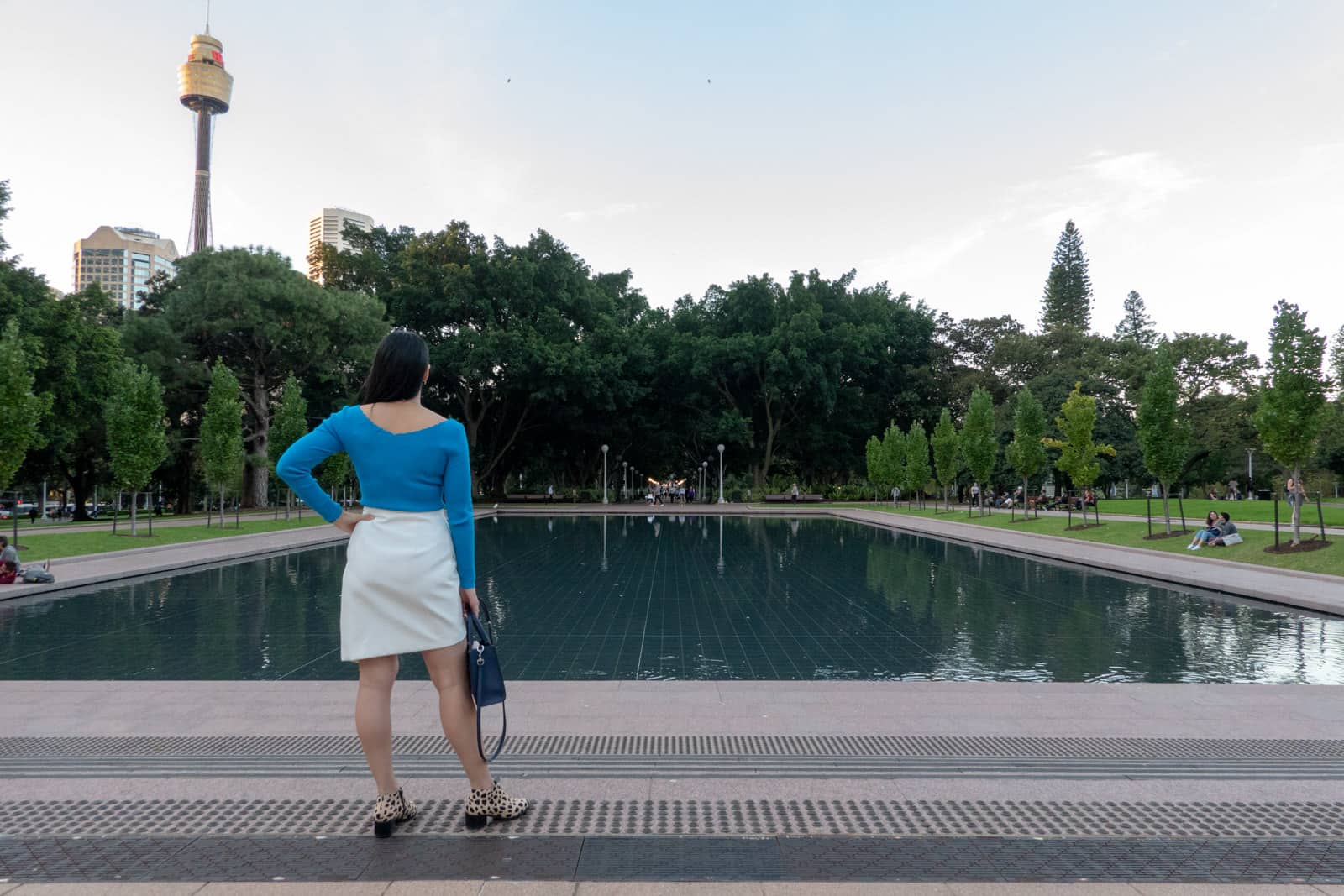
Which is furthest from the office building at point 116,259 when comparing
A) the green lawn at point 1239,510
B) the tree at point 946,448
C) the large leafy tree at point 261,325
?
the green lawn at point 1239,510

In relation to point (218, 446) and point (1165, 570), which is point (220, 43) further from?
point (1165, 570)

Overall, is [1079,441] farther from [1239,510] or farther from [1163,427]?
[1239,510]

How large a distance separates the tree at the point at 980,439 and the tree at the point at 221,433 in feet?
85.5

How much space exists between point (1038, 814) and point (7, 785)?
4745mm

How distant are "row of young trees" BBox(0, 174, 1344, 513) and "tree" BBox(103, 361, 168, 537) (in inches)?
292

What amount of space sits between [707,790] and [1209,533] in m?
17.2

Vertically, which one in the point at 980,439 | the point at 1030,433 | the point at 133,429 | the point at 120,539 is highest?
the point at 1030,433

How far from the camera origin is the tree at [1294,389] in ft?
52.6

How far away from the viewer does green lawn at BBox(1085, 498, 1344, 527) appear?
79.2 feet

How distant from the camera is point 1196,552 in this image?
16594mm

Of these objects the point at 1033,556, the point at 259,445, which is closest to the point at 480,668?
the point at 1033,556

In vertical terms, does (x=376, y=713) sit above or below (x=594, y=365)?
below

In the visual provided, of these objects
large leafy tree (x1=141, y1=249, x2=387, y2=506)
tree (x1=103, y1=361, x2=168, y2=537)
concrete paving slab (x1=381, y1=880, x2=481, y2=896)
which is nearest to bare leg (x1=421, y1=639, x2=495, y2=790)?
concrete paving slab (x1=381, y1=880, x2=481, y2=896)

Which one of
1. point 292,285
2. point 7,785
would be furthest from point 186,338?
point 7,785
